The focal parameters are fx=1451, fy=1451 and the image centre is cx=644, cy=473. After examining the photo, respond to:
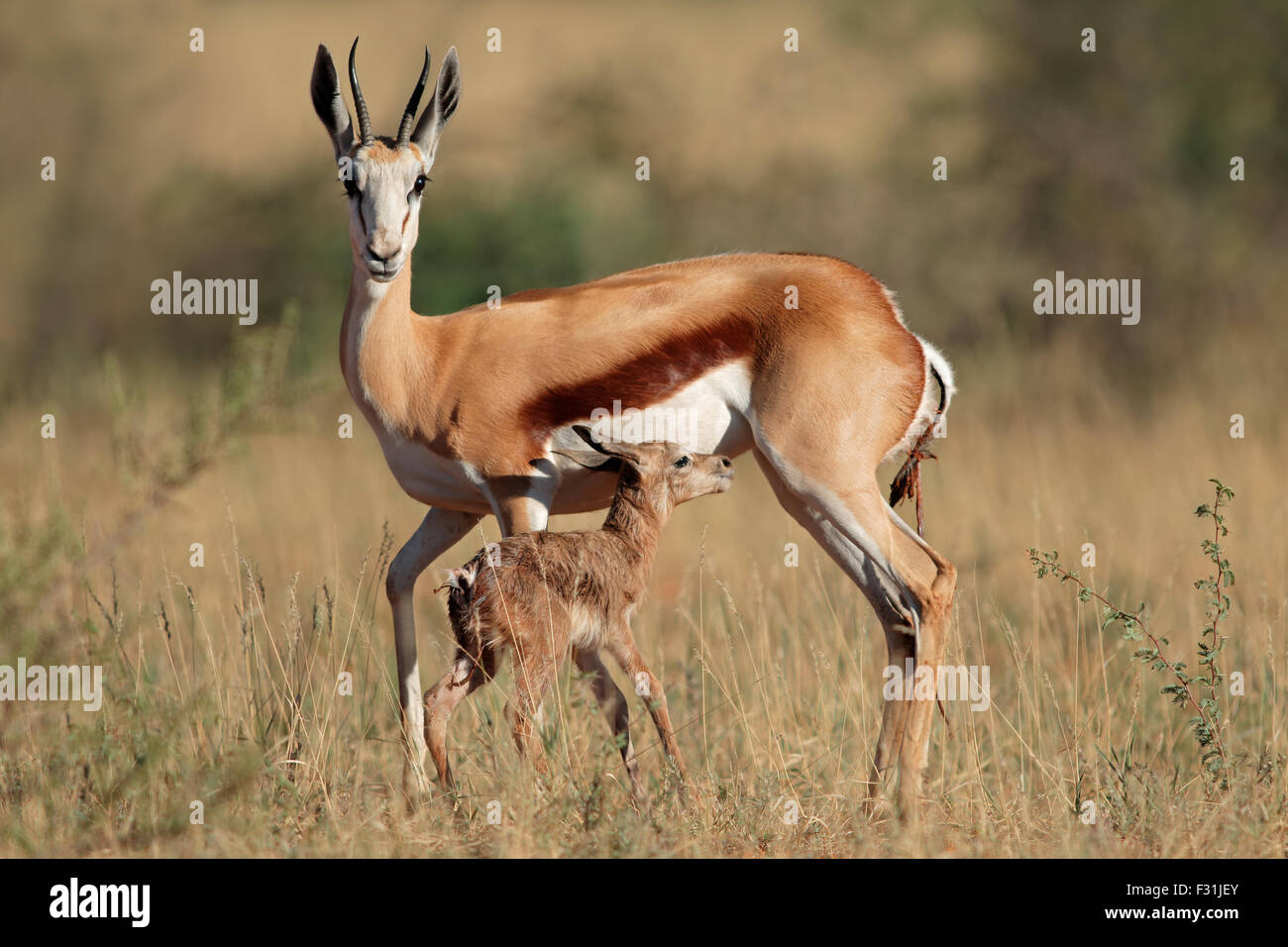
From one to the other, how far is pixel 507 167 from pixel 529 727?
57.5 feet

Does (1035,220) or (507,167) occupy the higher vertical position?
(507,167)

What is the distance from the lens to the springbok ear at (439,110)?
6.09 metres

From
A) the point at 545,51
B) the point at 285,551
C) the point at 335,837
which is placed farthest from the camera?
the point at 545,51

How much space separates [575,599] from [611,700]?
0.60 meters

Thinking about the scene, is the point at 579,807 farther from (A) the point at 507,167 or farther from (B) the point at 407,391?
(A) the point at 507,167

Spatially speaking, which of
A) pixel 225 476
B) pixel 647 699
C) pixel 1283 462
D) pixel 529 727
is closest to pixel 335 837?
pixel 529 727

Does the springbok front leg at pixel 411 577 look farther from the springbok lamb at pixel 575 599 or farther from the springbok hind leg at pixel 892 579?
the springbok hind leg at pixel 892 579

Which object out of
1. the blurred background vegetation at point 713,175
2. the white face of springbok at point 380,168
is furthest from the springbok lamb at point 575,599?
the blurred background vegetation at point 713,175

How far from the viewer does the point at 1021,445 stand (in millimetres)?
13484

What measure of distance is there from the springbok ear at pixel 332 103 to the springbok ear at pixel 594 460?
5.17 feet

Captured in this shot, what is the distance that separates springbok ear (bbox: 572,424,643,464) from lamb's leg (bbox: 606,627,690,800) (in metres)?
0.70

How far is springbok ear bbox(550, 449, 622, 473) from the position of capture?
5.89 meters

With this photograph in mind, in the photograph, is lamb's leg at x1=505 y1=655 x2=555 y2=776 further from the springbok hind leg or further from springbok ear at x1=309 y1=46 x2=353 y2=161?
springbok ear at x1=309 y1=46 x2=353 y2=161

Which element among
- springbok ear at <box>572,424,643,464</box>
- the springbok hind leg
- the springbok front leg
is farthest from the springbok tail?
the springbok front leg
